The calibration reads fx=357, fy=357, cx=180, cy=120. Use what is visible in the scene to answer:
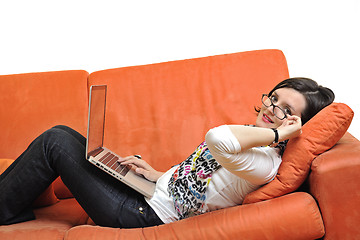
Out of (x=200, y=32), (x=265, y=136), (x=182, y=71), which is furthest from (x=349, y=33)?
(x=265, y=136)

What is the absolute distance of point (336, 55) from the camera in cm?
215

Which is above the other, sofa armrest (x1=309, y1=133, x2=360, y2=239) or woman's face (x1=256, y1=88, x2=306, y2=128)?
woman's face (x1=256, y1=88, x2=306, y2=128)

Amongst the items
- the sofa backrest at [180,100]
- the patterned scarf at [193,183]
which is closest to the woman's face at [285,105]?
the patterned scarf at [193,183]

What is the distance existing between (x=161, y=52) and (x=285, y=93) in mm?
1188

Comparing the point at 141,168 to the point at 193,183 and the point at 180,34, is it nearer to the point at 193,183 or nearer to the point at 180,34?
the point at 193,183

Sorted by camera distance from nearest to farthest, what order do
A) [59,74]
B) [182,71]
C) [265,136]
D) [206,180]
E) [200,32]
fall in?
[265,136]
[206,180]
[182,71]
[59,74]
[200,32]

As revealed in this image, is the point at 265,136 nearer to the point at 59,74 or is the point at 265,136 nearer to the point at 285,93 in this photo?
the point at 285,93

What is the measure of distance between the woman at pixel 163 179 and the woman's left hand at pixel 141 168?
7 cm

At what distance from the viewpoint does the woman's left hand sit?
1.51 meters

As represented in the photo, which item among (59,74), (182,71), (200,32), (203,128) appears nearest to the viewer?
(203,128)

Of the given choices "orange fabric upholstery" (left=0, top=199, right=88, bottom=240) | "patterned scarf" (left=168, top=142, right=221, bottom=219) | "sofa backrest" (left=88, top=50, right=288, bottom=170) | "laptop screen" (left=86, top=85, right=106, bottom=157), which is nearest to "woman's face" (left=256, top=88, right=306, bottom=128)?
"patterned scarf" (left=168, top=142, right=221, bottom=219)

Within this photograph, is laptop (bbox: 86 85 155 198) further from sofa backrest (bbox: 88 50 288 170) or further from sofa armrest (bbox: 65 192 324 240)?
sofa backrest (bbox: 88 50 288 170)

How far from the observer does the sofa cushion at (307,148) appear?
1155mm

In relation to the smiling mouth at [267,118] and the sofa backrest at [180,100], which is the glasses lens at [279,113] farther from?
the sofa backrest at [180,100]
